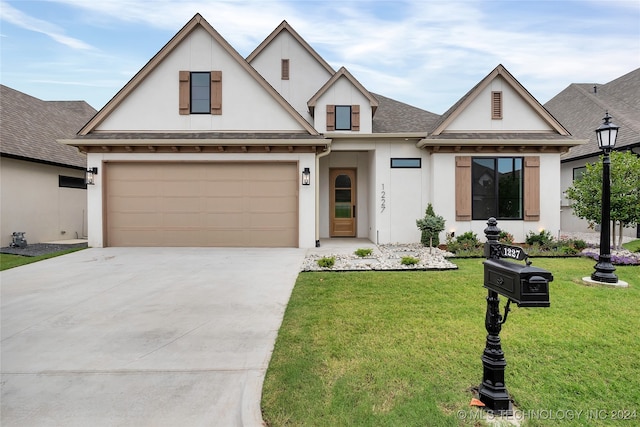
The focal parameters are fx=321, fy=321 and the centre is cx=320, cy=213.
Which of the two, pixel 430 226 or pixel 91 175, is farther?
pixel 91 175

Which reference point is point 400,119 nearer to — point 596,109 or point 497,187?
point 497,187

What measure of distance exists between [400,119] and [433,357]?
11.2 m

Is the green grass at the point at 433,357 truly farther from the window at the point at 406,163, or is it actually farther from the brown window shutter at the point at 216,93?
the brown window shutter at the point at 216,93

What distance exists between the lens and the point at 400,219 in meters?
11.3

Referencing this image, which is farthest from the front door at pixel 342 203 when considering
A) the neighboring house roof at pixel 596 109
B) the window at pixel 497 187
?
the neighboring house roof at pixel 596 109

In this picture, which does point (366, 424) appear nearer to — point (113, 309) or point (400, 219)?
point (113, 309)

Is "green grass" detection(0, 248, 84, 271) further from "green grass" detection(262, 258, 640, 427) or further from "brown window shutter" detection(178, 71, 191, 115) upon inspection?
"green grass" detection(262, 258, 640, 427)

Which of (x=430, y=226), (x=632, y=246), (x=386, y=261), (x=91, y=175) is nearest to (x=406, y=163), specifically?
(x=430, y=226)

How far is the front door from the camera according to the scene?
12906 millimetres

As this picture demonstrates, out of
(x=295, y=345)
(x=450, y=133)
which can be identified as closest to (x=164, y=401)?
(x=295, y=345)

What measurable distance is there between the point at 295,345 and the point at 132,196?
9.46m

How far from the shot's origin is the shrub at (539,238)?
33.0ft

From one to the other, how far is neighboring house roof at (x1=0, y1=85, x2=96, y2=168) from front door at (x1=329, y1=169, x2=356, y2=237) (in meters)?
11.0

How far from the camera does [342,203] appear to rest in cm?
1303
